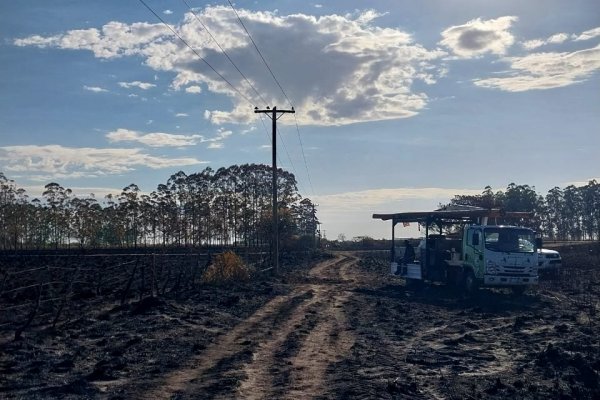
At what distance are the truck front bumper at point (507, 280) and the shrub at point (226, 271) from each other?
12557 mm

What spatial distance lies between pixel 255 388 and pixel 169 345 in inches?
194

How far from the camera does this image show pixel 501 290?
29203 millimetres

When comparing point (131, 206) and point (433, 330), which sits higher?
point (131, 206)

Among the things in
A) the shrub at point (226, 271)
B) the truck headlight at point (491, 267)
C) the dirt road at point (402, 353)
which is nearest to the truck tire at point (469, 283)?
the truck headlight at point (491, 267)

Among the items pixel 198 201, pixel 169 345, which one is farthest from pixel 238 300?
pixel 198 201

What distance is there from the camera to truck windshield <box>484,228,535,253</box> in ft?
84.8

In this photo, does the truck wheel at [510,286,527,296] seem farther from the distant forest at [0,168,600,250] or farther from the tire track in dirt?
the distant forest at [0,168,600,250]

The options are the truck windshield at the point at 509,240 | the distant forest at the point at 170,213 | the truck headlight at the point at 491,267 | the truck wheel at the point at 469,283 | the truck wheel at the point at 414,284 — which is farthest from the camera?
the distant forest at the point at 170,213

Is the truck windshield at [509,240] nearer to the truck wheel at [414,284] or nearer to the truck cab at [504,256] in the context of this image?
the truck cab at [504,256]

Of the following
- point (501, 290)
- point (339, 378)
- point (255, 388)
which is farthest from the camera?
point (501, 290)

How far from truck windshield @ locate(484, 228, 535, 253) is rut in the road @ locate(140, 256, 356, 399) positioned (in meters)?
6.70

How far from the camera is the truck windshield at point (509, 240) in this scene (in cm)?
2586

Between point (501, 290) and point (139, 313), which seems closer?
point (139, 313)

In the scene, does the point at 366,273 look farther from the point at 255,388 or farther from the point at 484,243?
the point at 255,388
